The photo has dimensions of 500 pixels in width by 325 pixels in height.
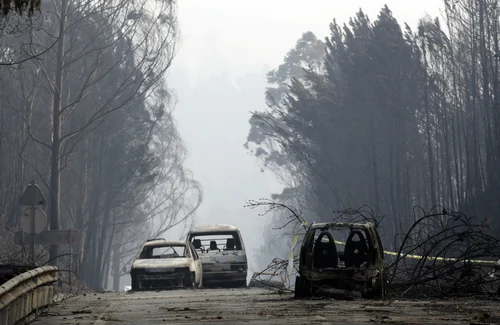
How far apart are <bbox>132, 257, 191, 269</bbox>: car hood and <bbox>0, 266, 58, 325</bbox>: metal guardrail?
10.5 m

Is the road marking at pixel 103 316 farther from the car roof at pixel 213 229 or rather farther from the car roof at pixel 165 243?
the car roof at pixel 213 229

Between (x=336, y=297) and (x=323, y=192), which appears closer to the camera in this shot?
(x=336, y=297)

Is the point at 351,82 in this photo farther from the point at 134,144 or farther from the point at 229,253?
the point at 229,253

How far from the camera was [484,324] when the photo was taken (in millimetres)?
12852

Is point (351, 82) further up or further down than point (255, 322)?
further up

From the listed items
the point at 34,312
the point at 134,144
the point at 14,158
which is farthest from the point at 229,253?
the point at 134,144

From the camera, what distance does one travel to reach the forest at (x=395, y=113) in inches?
1998

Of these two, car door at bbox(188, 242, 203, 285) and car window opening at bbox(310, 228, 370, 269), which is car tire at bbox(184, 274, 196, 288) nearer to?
car door at bbox(188, 242, 203, 285)

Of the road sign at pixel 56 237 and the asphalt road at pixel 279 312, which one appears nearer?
the asphalt road at pixel 279 312

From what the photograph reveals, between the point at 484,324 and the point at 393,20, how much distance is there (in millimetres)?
46274

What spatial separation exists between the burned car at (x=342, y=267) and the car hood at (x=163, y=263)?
10388mm

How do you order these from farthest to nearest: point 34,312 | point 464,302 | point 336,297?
point 336,297, point 464,302, point 34,312

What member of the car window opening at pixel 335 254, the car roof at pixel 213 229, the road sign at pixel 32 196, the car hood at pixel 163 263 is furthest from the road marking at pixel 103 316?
the car roof at pixel 213 229

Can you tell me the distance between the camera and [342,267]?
19703 millimetres
